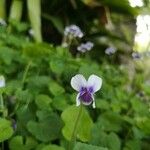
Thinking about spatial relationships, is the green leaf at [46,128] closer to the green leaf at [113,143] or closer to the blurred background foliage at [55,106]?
the blurred background foliage at [55,106]

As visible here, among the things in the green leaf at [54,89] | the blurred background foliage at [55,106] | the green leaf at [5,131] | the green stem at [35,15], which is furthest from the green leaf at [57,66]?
the green stem at [35,15]

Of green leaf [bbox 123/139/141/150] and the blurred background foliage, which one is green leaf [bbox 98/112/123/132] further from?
green leaf [bbox 123/139/141/150]

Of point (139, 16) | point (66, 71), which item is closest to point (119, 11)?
point (139, 16)

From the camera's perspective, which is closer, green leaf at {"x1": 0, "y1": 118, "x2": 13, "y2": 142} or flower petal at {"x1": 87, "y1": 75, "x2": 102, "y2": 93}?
flower petal at {"x1": 87, "y1": 75, "x2": 102, "y2": 93}

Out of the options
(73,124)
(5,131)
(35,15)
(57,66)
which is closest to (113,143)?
(73,124)

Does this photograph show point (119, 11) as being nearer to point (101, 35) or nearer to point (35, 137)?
point (101, 35)

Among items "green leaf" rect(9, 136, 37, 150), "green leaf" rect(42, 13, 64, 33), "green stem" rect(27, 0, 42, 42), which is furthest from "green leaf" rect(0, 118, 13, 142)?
"green leaf" rect(42, 13, 64, 33)
